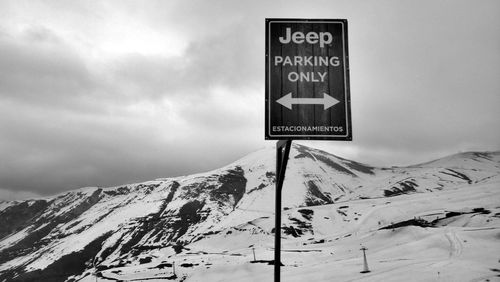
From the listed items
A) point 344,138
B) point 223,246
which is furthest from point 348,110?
point 223,246

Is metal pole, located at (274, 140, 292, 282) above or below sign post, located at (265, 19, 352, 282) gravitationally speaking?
below

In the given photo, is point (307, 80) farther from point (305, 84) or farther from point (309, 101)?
point (309, 101)

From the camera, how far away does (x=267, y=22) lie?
34.6ft

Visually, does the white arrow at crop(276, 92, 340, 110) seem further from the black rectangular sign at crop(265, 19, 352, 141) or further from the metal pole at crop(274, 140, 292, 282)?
the metal pole at crop(274, 140, 292, 282)

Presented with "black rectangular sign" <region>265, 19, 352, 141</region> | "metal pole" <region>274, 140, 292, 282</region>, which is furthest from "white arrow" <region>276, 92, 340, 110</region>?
"metal pole" <region>274, 140, 292, 282</region>

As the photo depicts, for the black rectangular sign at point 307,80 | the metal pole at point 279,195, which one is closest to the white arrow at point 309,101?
the black rectangular sign at point 307,80

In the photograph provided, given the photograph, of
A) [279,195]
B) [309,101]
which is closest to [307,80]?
[309,101]

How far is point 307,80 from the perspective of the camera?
10.2m

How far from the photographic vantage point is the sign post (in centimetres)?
1003

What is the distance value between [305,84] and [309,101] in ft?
1.42

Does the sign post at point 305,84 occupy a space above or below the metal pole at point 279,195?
above

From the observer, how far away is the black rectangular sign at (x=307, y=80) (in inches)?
395

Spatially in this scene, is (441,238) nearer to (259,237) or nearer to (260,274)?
(260,274)

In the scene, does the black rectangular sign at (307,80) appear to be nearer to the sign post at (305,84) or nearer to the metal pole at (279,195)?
the sign post at (305,84)
